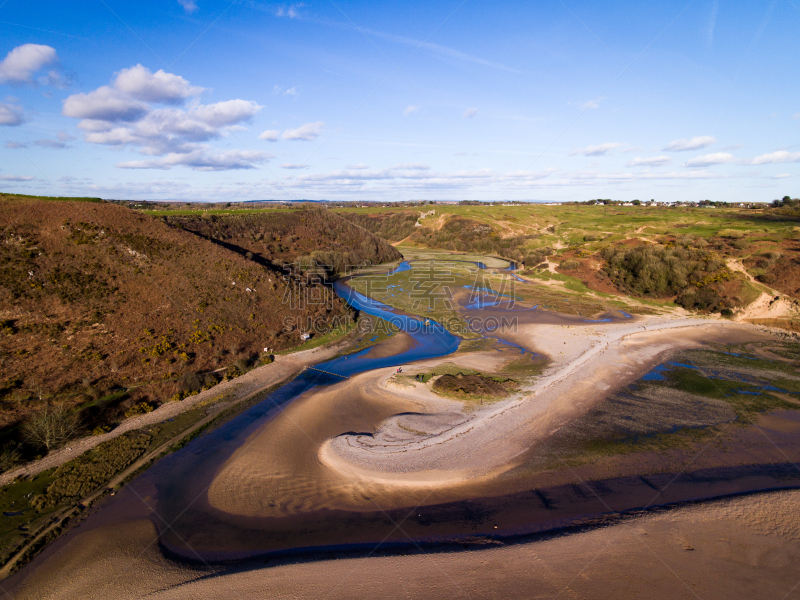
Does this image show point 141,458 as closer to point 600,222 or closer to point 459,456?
point 459,456

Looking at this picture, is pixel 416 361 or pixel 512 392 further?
pixel 416 361

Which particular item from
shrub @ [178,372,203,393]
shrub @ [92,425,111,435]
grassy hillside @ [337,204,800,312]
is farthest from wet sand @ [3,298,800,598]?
grassy hillside @ [337,204,800,312]

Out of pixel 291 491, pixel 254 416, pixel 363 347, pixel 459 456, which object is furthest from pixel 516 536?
pixel 363 347

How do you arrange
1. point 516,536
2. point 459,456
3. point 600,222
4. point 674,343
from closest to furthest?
point 516,536 < point 459,456 < point 674,343 < point 600,222

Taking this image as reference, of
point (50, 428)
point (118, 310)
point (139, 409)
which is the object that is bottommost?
point (139, 409)

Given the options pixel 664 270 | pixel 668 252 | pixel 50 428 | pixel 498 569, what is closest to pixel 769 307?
pixel 664 270

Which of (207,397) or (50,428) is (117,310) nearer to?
(207,397)
